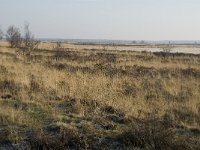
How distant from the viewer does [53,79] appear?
1429cm

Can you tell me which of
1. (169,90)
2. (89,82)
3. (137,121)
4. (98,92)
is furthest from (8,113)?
(169,90)

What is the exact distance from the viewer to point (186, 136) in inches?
285

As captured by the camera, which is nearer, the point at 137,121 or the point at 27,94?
the point at 137,121

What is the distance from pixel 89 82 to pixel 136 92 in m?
1.65

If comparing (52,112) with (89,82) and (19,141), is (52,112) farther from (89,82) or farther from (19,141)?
(89,82)

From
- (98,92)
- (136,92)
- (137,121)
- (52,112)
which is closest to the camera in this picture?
(137,121)

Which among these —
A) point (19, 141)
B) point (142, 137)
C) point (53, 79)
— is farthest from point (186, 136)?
point (53, 79)

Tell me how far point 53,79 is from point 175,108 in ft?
17.8

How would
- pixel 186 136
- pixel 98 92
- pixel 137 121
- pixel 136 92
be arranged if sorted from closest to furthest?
pixel 186 136 → pixel 137 121 → pixel 98 92 → pixel 136 92

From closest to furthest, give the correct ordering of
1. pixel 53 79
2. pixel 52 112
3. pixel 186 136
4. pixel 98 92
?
1. pixel 186 136
2. pixel 52 112
3. pixel 98 92
4. pixel 53 79

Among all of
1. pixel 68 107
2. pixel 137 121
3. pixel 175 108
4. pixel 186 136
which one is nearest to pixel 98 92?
pixel 68 107

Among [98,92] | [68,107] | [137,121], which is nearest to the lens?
[137,121]

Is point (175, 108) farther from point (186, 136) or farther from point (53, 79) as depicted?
point (53, 79)

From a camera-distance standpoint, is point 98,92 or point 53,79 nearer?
point 98,92
